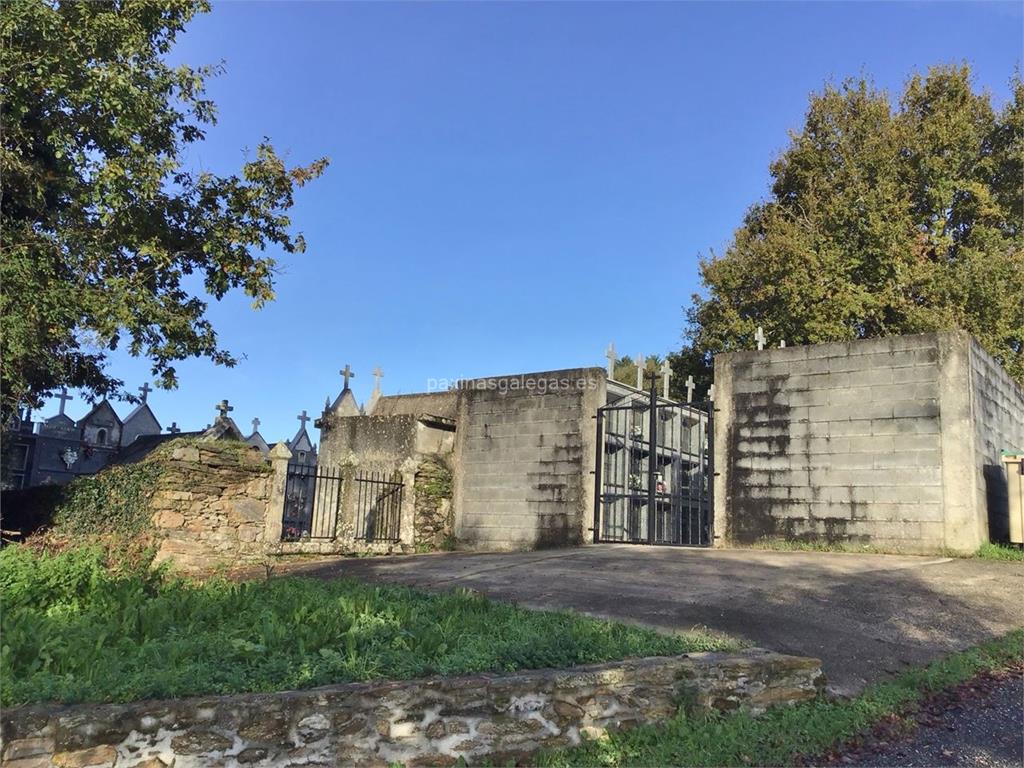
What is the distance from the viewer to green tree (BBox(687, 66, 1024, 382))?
57.3 feet

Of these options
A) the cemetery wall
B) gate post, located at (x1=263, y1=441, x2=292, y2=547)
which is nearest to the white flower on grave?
gate post, located at (x1=263, y1=441, x2=292, y2=547)

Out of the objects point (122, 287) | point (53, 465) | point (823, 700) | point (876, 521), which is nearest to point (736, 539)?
point (876, 521)

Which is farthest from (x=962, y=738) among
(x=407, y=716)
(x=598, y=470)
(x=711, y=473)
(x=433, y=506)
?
(x=433, y=506)

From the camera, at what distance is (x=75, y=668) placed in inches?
162

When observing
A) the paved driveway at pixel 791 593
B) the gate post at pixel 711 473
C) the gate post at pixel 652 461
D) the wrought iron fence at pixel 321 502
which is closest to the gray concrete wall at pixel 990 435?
the paved driveway at pixel 791 593

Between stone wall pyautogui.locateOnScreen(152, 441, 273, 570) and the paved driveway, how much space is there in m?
1.24

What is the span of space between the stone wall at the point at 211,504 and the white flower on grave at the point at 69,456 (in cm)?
2063

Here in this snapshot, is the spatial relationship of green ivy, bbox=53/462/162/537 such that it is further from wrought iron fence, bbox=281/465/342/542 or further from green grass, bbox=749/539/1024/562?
green grass, bbox=749/539/1024/562

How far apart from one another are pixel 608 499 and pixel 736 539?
2373 millimetres

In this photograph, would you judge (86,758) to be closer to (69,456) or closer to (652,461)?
(652,461)

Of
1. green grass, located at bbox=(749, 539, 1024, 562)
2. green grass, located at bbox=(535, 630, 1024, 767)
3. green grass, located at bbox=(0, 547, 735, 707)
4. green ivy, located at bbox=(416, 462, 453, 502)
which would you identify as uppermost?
green ivy, located at bbox=(416, 462, 453, 502)

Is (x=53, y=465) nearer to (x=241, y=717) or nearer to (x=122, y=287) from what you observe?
(x=122, y=287)

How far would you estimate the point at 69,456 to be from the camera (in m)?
27.0

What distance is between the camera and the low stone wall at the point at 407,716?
11.2 ft
